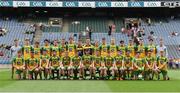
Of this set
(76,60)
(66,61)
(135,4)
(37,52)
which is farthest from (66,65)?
(135,4)

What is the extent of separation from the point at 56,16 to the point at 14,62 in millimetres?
30223

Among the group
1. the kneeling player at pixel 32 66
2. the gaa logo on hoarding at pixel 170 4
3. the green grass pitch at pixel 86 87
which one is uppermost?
the gaa logo on hoarding at pixel 170 4

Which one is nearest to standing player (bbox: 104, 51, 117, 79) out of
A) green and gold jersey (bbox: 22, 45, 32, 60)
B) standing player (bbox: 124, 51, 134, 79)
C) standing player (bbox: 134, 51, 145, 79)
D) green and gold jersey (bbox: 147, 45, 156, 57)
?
standing player (bbox: 124, 51, 134, 79)

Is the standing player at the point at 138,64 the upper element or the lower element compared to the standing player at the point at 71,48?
lower

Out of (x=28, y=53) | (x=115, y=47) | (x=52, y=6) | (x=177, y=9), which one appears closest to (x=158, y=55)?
(x=115, y=47)

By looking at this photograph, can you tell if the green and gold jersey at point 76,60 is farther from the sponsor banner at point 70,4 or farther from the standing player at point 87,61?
the sponsor banner at point 70,4

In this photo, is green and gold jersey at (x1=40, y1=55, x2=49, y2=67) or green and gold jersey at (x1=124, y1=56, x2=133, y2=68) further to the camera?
green and gold jersey at (x1=124, y1=56, x2=133, y2=68)

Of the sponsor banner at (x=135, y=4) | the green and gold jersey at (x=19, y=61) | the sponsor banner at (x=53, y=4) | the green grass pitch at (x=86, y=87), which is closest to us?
the green grass pitch at (x=86, y=87)

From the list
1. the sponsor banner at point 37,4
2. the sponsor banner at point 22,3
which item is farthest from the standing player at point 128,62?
the sponsor banner at point 22,3

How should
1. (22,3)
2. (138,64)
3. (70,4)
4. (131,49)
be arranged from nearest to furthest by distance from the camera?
1. (138,64)
2. (131,49)
3. (22,3)
4. (70,4)

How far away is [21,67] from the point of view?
78.9 ft

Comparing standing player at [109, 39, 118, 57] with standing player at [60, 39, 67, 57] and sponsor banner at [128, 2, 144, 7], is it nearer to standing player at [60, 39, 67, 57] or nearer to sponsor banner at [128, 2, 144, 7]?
standing player at [60, 39, 67, 57]

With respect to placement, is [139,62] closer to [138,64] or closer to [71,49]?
[138,64]

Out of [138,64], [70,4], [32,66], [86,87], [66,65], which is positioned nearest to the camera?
[86,87]
